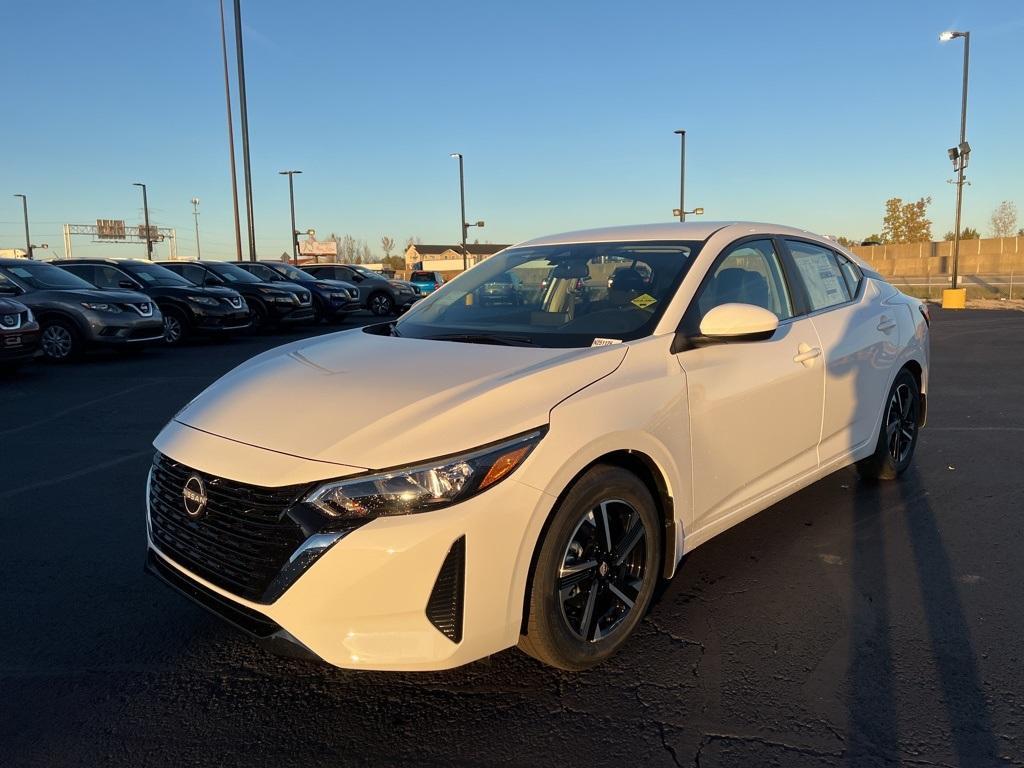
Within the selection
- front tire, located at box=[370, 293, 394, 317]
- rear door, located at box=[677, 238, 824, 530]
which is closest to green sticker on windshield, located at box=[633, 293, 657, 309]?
rear door, located at box=[677, 238, 824, 530]

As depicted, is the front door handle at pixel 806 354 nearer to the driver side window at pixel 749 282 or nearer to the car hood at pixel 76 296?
A: the driver side window at pixel 749 282

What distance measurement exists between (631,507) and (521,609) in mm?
599

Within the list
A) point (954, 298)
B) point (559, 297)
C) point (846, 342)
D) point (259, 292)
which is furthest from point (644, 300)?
point (954, 298)

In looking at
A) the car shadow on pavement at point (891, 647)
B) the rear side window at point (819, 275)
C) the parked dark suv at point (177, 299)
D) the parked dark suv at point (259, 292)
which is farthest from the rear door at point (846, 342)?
the parked dark suv at point (259, 292)

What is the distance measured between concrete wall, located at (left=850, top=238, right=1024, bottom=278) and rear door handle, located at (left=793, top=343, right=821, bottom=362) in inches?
2007

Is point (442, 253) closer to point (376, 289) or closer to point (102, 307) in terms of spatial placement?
point (376, 289)

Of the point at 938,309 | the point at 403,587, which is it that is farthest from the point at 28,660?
the point at 938,309

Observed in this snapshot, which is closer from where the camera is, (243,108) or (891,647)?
(891,647)

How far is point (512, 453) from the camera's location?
2.46 m

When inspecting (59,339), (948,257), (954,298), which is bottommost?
(954,298)

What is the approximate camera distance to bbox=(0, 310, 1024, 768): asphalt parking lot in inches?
95.5

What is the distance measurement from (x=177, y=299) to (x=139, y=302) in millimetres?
2149

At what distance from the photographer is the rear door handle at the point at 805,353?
149 inches

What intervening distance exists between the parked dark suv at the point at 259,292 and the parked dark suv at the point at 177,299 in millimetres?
1591
